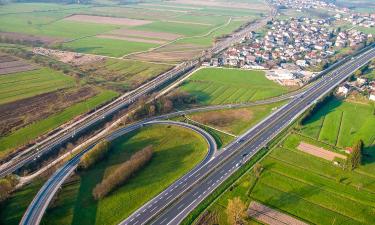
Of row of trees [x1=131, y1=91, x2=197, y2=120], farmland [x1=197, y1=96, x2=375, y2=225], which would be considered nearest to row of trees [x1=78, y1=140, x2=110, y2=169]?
row of trees [x1=131, y1=91, x2=197, y2=120]

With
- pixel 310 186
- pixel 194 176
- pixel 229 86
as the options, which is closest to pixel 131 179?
pixel 194 176

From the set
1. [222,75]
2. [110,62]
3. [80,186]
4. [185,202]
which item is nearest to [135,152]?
[80,186]

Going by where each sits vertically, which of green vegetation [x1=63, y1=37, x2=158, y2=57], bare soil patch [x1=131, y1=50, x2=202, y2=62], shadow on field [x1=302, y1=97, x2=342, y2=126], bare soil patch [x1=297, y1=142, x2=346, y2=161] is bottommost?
bare soil patch [x1=297, y1=142, x2=346, y2=161]

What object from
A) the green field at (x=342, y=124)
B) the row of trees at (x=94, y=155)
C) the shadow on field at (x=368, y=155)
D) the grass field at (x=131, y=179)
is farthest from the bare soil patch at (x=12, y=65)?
the shadow on field at (x=368, y=155)

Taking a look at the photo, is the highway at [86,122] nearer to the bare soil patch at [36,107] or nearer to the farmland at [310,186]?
the bare soil patch at [36,107]

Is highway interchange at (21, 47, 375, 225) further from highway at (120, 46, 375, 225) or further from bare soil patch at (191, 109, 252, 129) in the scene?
bare soil patch at (191, 109, 252, 129)

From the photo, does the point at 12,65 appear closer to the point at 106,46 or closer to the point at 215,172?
the point at 106,46
